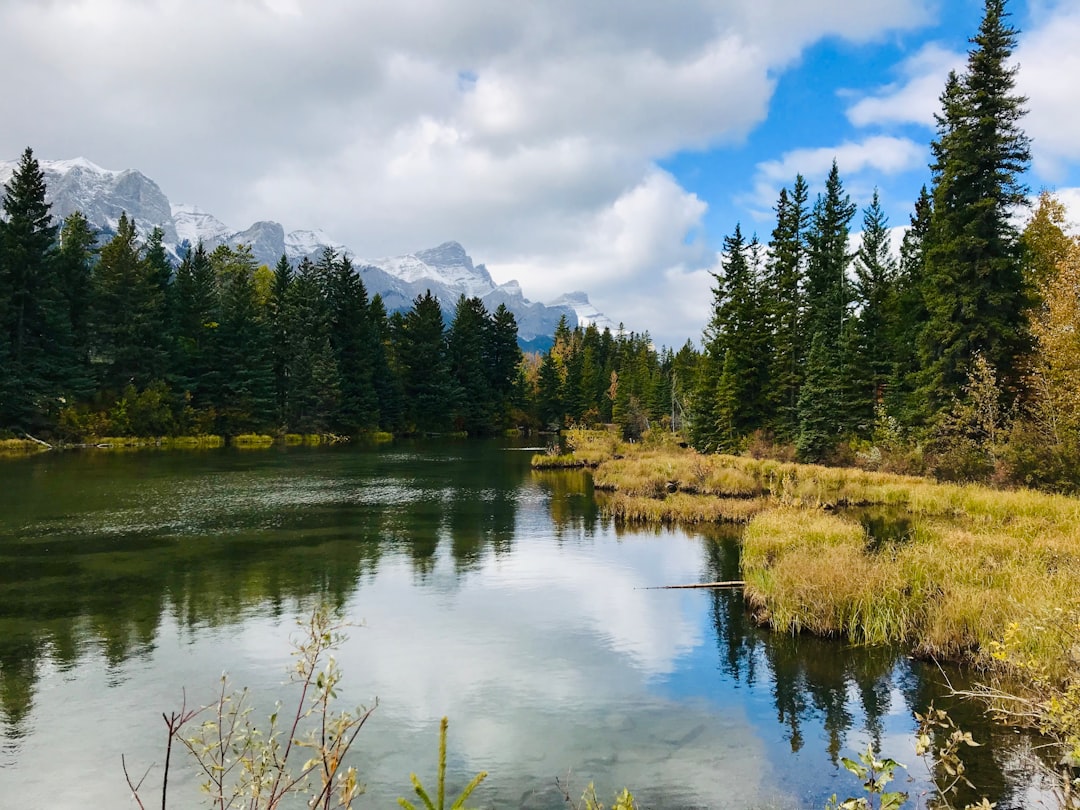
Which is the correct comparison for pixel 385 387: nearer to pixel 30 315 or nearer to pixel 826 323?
pixel 30 315

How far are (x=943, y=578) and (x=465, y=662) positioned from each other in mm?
9519

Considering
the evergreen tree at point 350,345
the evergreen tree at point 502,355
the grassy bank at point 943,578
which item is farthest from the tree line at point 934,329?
the evergreen tree at point 502,355

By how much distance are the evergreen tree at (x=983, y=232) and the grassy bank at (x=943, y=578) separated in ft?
28.6

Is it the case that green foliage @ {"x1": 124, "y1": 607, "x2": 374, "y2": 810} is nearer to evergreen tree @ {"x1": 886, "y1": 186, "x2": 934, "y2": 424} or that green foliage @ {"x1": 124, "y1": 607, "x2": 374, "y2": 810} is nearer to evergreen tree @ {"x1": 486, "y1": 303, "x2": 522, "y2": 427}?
evergreen tree @ {"x1": 886, "y1": 186, "x2": 934, "y2": 424}

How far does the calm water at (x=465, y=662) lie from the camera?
8289 millimetres

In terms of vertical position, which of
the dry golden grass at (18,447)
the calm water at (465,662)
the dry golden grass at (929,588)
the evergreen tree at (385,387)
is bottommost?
the calm water at (465,662)

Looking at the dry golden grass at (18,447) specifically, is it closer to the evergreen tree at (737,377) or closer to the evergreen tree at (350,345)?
the evergreen tree at (350,345)

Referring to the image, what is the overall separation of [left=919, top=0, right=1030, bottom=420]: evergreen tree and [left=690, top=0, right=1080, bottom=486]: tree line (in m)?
0.07

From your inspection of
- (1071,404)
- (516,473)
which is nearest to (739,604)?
(1071,404)

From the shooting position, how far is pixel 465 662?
39.1 feet

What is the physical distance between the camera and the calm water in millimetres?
8289

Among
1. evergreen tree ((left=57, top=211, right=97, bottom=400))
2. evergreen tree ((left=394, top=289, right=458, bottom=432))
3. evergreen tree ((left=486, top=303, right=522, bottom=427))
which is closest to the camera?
evergreen tree ((left=57, top=211, right=97, bottom=400))

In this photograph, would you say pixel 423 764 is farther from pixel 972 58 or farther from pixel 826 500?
pixel 972 58

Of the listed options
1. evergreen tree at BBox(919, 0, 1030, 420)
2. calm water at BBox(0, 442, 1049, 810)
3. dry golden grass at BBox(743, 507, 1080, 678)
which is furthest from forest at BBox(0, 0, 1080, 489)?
calm water at BBox(0, 442, 1049, 810)
